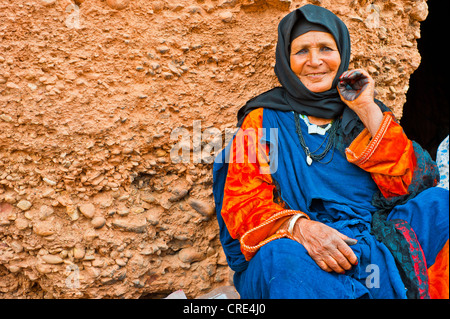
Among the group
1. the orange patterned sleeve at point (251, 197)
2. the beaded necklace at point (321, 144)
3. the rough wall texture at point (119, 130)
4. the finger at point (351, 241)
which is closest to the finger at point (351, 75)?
the beaded necklace at point (321, 144)

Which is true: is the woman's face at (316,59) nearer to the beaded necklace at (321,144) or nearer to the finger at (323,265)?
the beaded necklace at (321,144)

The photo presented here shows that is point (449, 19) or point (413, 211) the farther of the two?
point (449, 19)

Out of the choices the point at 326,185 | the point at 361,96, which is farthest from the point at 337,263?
the point at 361,96

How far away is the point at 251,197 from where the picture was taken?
187cm

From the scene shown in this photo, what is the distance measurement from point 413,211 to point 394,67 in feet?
3.88

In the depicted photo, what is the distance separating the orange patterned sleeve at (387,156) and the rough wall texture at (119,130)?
0.77 meters

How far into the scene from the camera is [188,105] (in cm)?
234

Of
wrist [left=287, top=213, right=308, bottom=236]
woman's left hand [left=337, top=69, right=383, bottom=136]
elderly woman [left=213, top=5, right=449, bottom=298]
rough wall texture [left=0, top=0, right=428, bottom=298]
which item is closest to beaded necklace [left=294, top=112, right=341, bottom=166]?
elderly woman [left=213, top=5, right=449, bottom=298]

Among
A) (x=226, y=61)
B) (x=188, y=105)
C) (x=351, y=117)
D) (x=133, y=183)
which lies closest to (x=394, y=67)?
(x=351, y=117)

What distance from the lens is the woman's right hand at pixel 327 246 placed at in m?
1.65

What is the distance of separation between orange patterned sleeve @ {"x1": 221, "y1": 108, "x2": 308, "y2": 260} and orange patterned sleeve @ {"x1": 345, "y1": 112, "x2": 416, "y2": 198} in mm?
385

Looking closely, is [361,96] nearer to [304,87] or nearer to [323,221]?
[304,87]

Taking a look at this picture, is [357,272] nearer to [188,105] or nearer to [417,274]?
[417,274]

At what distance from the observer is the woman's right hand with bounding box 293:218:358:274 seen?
1.65 meters
